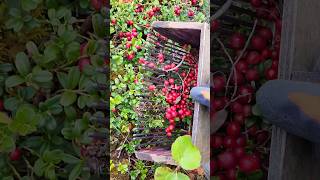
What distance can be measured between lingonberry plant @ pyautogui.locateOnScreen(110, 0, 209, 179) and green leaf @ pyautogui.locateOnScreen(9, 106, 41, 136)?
33 cm

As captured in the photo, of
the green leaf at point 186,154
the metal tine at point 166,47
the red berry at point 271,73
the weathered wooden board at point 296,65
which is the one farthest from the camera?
the metal tine at point 166,47

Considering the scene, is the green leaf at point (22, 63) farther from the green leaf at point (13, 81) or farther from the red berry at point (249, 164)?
the red berry at point (249, 164)

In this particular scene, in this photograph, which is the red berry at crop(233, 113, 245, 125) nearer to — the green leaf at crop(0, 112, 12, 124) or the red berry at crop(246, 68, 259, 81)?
the red berry at crop(246, 68, 259, 81)

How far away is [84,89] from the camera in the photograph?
0.65 meters

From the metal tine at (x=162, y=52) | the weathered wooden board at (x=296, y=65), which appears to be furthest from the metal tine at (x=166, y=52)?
the weathered wooden board at (x=296, y=65)

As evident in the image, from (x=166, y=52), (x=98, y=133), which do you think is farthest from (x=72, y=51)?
(x=166, y=52)

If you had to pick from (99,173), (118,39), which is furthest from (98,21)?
(118,39)

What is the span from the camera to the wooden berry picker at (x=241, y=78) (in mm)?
549

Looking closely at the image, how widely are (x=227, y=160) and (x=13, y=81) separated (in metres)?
0.33

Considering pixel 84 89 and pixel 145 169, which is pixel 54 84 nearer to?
pixel 84 89

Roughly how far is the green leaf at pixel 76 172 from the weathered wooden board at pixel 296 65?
12.4 inches

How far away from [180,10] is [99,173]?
1.23 ft

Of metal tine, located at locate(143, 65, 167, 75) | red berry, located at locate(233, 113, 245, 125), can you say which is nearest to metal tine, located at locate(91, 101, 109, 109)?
red berry, located at locate(233, 113, 245, 125)

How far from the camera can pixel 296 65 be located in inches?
17.1
